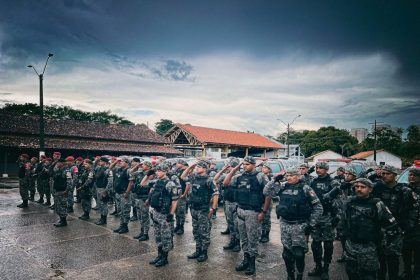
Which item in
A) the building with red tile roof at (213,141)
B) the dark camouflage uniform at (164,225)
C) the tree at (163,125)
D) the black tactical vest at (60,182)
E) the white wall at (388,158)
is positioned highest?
the tree at (163,125)

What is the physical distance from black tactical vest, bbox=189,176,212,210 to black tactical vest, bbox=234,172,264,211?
2.66 ft

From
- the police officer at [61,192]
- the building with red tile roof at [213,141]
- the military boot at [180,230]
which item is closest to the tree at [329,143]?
the building with red tile roof at [213,141]

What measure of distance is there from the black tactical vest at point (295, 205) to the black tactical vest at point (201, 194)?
1856 millimetres

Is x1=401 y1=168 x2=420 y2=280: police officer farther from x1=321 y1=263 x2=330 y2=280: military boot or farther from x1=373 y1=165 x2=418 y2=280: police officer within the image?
x1=321 y1=263 x2=330 y2=280: military boot

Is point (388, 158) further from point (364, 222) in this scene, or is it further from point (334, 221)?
point (364, 222)

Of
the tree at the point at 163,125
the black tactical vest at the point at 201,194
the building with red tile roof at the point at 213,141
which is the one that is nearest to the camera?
the black tactical vest at the point at 201,194

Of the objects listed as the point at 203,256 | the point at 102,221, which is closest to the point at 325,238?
the point at 203,256

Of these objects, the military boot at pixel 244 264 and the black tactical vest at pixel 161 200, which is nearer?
the military boot at pixel 244 264

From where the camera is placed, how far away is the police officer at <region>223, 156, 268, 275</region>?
5.27 metres

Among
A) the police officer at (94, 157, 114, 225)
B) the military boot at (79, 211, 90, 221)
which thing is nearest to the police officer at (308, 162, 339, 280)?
the police officer at (94, 157, 114, 225)

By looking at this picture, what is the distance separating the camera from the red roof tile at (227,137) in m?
33.3

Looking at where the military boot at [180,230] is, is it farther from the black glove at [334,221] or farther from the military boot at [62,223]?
the black glove at [334,221]

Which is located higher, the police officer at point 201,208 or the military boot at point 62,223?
the police officer at point 201,208

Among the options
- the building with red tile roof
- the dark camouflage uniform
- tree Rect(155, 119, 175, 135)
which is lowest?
the dark camouflage uniform
